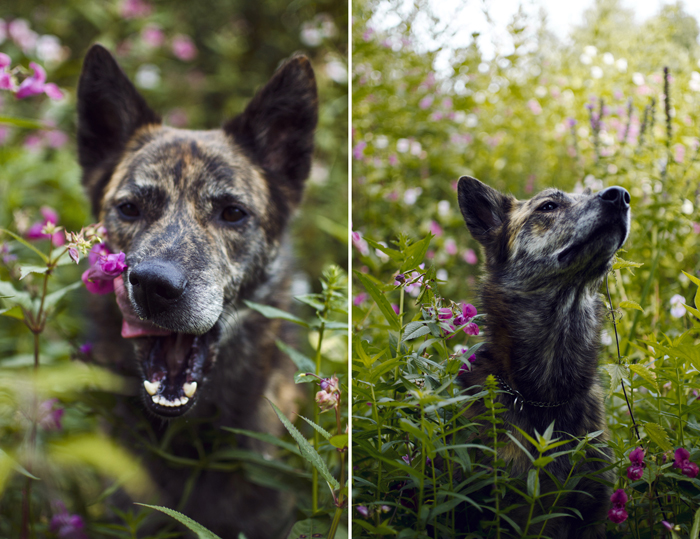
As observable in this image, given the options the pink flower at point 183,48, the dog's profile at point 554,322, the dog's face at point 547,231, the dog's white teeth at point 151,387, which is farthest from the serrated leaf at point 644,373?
the pink flower at point 183,48

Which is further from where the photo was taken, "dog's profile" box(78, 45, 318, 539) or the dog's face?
"dog's profile" box(78, 45, 318, 539)

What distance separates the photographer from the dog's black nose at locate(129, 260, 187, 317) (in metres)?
1.54

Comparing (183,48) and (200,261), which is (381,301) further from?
(183,48)

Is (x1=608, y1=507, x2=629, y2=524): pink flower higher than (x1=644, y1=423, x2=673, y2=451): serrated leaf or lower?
lower

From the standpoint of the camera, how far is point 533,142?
342 centimetres

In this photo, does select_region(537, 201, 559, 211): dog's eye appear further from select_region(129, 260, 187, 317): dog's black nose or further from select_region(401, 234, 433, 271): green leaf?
select_region(129, 260, 187, 317): dog's black nose

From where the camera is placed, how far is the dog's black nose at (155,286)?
1.54 m

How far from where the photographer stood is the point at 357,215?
2.50 m

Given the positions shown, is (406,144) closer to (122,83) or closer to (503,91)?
(503,91)

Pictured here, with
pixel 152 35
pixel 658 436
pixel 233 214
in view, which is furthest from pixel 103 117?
pixel 152 35

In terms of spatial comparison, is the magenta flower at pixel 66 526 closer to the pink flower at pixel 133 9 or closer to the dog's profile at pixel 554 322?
the dog's profile at pixel 554 322

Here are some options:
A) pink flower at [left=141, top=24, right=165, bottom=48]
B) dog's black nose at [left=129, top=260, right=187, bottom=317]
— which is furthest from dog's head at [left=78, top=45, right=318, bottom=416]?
pink flower at [left=141, top=24, right=165, bottom=48]

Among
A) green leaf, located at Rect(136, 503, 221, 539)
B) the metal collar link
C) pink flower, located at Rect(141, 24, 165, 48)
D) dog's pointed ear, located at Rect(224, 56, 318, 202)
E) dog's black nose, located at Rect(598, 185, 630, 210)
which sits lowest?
green leaf, located at Rect(136, 503, 221, 539)

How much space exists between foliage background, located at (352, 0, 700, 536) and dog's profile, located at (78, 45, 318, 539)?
46cm
